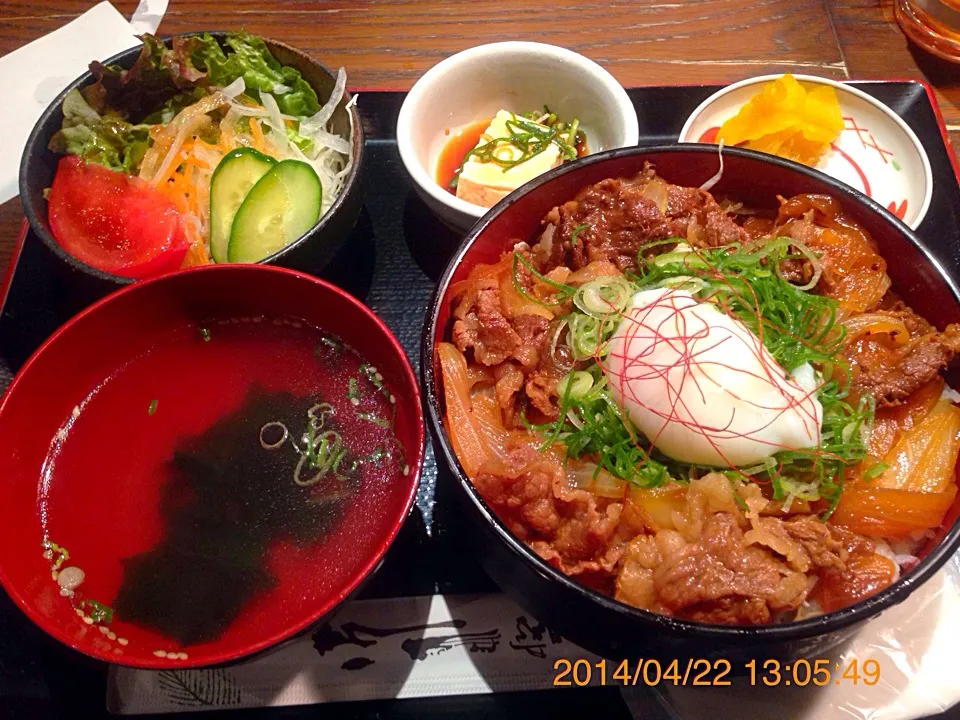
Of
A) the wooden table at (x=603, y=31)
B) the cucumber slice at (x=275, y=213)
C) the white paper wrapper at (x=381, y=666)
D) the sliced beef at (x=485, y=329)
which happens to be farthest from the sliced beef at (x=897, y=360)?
the wooden table at (x=603, y=31)

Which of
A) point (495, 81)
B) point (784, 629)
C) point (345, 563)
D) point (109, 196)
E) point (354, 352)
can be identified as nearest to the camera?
point (784, 629)

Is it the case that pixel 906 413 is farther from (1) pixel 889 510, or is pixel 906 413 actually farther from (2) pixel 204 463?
(2) pixel 204 463

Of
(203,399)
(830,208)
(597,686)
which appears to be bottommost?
(597,686)

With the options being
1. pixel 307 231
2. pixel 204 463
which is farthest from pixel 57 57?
pixel 204 463

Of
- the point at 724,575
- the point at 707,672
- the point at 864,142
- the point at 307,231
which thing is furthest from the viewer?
the point at 864,142

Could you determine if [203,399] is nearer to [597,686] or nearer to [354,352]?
[354,352]

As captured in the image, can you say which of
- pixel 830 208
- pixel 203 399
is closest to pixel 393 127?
pixel 203 399
